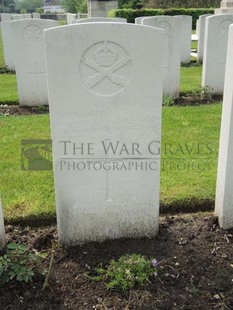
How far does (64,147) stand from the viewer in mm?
2666

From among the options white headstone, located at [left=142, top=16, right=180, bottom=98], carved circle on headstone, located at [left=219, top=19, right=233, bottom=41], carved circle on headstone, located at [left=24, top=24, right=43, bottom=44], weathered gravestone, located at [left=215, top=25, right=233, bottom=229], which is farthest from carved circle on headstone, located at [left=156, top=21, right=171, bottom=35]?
weathered gravestone, located at [left=215, top=25, right=233, bottom=229]

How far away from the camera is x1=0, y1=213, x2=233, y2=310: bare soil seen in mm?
2354

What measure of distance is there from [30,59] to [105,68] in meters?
4.37

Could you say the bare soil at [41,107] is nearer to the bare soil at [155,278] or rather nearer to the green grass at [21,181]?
the green grass at [21,181]

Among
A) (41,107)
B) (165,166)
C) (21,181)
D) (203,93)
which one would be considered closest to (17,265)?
(21,181)

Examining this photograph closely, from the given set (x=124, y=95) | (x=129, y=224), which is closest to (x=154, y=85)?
(x=124, y=95)

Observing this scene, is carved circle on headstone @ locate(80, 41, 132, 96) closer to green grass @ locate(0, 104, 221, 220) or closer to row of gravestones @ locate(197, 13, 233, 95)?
green grass @ locate(0, 104, 221, 220)

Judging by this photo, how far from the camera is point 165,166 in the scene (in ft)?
13.7

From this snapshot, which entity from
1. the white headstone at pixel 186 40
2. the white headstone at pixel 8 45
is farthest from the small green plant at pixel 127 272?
the white headstone at pixel 186 40

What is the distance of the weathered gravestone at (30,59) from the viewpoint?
633 cm

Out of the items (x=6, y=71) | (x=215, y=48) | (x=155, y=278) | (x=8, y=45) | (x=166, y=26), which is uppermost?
(x=166, y=26)

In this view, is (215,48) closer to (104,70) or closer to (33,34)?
(33,34)

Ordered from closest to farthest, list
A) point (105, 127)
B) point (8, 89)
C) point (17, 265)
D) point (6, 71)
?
point (17, 265) → point (105, 127) → point (8, 89) → point (6, 71)

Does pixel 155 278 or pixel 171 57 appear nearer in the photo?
pixel 155 278
